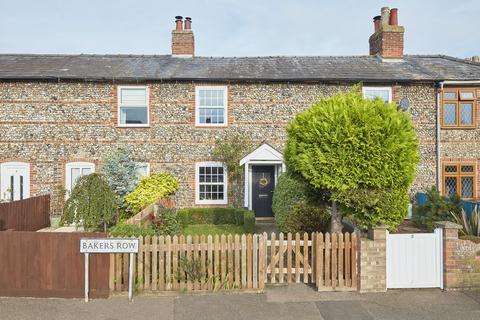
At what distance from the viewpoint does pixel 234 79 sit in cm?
1340

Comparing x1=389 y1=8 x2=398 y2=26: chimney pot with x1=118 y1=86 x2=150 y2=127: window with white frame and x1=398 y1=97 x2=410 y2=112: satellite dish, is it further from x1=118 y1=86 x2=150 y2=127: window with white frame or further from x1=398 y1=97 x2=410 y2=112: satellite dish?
x1=118 y1=86 x2=150 y2=127: window with white frame

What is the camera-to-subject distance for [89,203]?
8.02 m

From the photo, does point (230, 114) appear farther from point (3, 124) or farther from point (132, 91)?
point (3, 124)

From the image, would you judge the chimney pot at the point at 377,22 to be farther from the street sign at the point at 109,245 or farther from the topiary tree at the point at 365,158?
the street sign at the point at 109,245

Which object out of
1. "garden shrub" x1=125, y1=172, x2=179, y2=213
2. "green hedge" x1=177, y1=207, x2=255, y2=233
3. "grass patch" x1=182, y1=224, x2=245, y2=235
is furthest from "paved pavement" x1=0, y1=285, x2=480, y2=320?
"green hedge" x1=177, y1=207, x2=255, y2=233

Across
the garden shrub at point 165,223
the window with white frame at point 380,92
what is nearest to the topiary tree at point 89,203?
the garden shrub at point 165,223

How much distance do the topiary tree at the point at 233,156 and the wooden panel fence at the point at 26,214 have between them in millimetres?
7413

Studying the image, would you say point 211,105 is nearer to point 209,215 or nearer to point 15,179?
point 209,215

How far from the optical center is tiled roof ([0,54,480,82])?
13422 mm

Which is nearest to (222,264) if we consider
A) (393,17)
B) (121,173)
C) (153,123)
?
(121,173)

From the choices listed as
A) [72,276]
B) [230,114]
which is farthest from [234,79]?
[72,276]

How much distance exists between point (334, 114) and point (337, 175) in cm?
133

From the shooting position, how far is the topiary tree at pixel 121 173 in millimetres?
12609

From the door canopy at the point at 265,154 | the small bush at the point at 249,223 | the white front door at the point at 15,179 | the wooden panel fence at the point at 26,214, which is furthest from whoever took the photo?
the white front door at the point at 15,179
